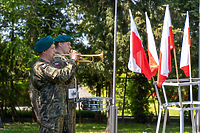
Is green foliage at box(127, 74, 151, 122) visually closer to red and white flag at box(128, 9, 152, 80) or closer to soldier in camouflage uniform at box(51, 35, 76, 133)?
red and white flag at box(128, 9, 152, 80)

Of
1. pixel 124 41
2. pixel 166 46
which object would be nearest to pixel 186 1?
pixel 124 41

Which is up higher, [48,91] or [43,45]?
[43,45]

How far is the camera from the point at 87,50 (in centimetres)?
1270

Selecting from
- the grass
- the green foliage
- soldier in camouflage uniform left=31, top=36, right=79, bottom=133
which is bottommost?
the grass

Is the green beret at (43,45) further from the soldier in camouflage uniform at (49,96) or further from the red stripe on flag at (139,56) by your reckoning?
the red stripe on flag at (139,56)

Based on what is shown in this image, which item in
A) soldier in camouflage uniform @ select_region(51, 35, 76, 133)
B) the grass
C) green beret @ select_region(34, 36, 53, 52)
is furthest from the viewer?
the grass

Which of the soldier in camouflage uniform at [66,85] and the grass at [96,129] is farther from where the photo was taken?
the grass at [96,129]

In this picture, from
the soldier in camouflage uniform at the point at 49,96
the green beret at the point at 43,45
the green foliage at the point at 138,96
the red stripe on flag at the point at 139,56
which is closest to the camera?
the soldier in camouflage uniform at the point at 49,96

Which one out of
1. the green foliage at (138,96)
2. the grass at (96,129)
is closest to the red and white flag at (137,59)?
the grass at (96,129)

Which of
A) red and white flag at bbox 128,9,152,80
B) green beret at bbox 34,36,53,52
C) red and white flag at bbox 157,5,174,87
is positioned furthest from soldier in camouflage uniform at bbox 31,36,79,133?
red and white flag at bbox 128,9,152,80

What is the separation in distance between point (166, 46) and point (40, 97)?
9.06 ft

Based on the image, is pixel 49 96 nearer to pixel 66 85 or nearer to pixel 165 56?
pixel 66 85

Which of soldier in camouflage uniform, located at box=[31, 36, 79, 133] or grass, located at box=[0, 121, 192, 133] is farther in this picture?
grass, located at box=[0, 121, 192, 133]

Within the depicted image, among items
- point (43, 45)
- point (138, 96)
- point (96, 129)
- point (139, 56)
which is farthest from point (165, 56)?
point (138, 96)
